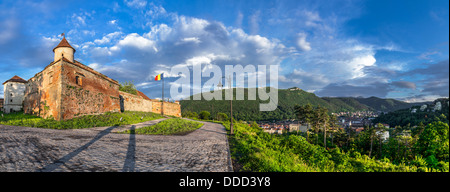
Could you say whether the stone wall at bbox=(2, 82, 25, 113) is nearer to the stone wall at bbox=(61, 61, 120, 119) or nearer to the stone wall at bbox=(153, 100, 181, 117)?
the stone wall at bbox=(61, 61, 120, 119)

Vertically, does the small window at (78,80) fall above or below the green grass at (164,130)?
above

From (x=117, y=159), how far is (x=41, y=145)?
4079 mm

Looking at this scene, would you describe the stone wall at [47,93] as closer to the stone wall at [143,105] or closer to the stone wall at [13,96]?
the stone wall at [143,105]

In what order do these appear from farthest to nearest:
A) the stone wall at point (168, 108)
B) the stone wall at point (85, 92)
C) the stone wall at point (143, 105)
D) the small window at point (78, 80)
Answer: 1. the stone wall at point (168, 108)
2. the stone wall at point (143, 105)
3. the small window at point (78, 80)
4. the stone wall at point (85, 92)

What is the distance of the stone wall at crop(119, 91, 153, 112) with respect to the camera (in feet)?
104

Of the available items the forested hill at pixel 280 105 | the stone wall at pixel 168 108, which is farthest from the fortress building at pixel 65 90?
the forested hill at pixel 280 105

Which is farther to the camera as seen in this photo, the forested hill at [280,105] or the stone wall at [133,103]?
the forested hill at [280,105]

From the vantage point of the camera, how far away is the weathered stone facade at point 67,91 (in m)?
17.9

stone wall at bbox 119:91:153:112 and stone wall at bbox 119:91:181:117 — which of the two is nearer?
stone wall at bbox 119:91:153:112

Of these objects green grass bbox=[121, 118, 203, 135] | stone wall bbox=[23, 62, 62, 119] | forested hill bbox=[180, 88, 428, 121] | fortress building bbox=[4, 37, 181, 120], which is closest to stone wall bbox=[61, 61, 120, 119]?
fortress building bbox=[4, 37, 181, 120]

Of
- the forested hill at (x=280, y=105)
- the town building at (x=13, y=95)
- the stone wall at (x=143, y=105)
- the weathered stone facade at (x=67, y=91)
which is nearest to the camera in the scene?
the weathered stone facade at (x=67, y=91)

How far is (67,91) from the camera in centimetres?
1830

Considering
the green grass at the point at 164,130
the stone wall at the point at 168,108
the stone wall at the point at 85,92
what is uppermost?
the stone wall at the point at 85,92
